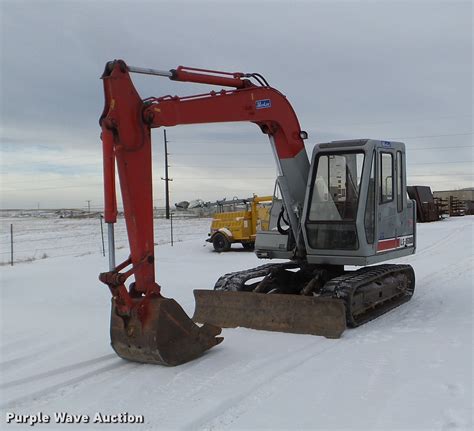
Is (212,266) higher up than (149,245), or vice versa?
(149,245)

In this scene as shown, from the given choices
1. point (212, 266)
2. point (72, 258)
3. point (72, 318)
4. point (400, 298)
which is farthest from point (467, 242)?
point (72, 318)

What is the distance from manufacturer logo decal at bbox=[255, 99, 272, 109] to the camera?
7646 mm

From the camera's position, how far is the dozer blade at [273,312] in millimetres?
6863

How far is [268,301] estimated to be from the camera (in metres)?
7.32

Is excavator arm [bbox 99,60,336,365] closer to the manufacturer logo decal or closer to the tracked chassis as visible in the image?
the manufacturer logo decal

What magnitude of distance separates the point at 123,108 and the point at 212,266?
8.80 metres

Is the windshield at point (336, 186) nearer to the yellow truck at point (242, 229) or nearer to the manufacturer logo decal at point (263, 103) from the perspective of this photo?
the manufacturer logo decal at point (263, 103)

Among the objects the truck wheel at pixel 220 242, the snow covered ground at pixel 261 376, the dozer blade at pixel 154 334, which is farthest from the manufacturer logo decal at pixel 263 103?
the truck wheel at pixel 220 242

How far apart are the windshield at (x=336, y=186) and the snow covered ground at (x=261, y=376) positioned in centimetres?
169

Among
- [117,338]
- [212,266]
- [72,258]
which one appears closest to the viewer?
[117,338]

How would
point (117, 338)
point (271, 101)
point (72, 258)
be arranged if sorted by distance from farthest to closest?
point (72, 258) → point (271, 101) → point (117, 338)

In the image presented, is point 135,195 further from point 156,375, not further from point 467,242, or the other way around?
point 467,242

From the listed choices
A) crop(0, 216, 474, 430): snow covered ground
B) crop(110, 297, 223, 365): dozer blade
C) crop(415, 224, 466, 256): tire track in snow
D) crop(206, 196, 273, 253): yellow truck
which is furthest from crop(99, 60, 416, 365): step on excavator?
crop(206, 196, 273, 253): yellow truck

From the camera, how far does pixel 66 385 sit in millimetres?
5102
